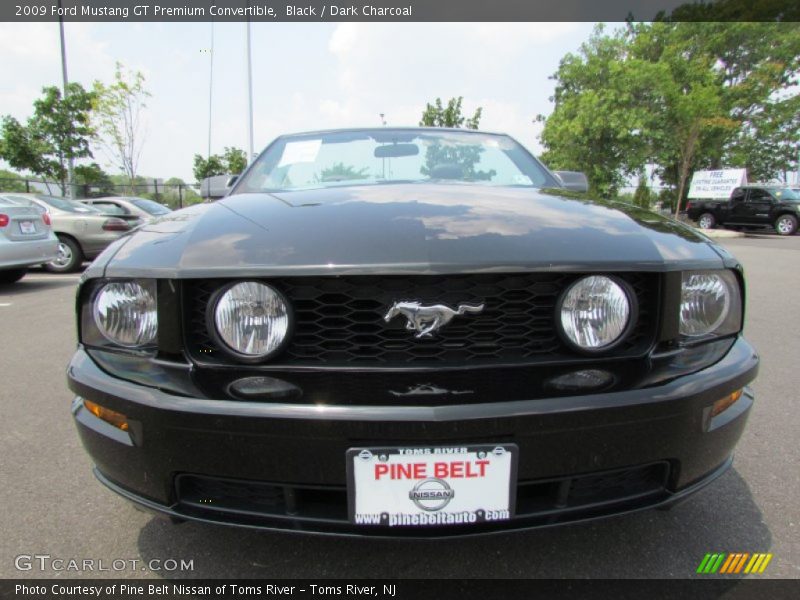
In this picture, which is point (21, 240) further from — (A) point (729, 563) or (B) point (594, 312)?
(A) point (729, 563)

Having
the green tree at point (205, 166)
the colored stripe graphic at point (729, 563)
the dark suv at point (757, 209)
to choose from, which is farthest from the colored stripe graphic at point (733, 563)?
the green tree at point (205, 166)

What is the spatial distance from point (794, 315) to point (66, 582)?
607 centimetres

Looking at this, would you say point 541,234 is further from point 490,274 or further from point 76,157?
point 76,157

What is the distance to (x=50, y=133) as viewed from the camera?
17.8 meters

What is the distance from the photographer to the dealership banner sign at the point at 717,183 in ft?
64.8

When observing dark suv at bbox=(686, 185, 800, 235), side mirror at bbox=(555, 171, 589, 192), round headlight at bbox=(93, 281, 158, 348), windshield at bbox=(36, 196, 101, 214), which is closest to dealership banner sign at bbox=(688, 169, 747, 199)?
dark suv at bbox=(686, 185, 800, 235)

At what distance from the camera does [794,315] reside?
5.11 metres

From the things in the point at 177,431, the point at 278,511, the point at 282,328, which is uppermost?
the point at 282,328

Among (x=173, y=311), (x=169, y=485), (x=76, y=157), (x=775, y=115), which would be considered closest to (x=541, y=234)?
(x=173, y=311)

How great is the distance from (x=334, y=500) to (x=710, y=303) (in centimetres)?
113

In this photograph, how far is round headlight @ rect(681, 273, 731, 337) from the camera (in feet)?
4.58

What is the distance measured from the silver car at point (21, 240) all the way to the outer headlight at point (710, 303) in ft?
24.7

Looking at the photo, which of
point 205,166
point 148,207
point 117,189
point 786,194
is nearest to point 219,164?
point 205,166

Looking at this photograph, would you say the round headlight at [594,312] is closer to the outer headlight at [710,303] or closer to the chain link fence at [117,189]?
the outer headlight at [710,303]
